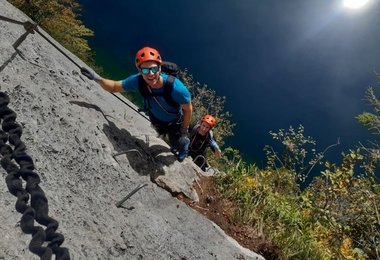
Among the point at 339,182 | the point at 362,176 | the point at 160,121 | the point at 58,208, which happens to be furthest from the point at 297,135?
the point at 58,208

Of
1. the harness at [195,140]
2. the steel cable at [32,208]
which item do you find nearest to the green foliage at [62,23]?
the harness at [195,140]

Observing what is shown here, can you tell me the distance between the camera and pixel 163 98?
6.55 meters

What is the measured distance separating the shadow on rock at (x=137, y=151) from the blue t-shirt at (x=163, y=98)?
19.4 inches

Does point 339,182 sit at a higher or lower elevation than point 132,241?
higher

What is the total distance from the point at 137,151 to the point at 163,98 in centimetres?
116

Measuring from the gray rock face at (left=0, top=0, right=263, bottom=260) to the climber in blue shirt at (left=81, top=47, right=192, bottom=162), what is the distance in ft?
1.27

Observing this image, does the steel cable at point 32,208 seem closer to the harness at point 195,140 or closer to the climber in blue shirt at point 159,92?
the climber in blue shirt at point 159,92

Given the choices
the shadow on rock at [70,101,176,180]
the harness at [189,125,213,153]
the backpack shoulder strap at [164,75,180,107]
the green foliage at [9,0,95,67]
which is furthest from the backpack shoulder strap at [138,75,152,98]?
the green foliage at [9,0,95,67]

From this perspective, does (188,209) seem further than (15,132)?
Yes

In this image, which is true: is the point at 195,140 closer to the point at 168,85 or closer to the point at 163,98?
the point at 163,98

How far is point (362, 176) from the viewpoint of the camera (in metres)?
14.8

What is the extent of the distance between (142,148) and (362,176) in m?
11.1

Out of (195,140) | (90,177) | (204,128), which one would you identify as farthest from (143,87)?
(195,140)

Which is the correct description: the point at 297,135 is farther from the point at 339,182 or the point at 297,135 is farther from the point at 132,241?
the point at 132,241
